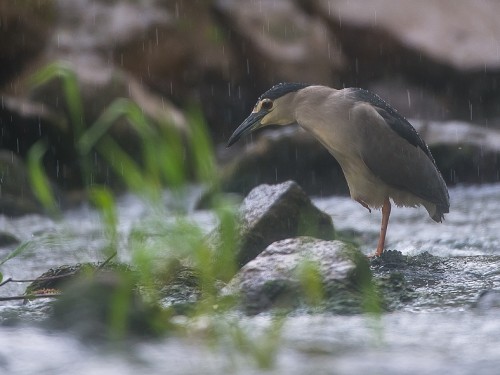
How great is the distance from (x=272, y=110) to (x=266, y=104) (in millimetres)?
47

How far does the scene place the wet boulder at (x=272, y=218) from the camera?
481 centimetres

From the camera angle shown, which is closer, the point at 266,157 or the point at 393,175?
the point at 393,175

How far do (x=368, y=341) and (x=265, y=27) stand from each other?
6.99 metres

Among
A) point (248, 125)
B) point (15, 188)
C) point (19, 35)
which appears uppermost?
point (19, 35)

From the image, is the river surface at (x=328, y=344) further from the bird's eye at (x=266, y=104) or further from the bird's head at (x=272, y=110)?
the bird's eye at (x=266, y=104)

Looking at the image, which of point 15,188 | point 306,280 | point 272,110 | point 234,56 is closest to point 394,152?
point 272,110

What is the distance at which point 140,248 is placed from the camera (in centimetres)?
335

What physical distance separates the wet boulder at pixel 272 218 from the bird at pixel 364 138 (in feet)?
1.03

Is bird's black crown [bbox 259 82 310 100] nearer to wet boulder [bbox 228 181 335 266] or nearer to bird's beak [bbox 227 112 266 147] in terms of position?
bird's beak [bbox 227 112 266 147]

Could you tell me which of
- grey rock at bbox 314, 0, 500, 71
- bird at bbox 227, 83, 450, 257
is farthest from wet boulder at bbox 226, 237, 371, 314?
grey rock at bbox 314, 0, 500, 71

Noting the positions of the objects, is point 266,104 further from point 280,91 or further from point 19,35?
point 19,35

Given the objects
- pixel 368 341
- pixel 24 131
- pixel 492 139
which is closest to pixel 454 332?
pixel 368 341

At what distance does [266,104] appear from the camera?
5.11m

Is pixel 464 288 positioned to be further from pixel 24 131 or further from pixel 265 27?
pixel 265 27
